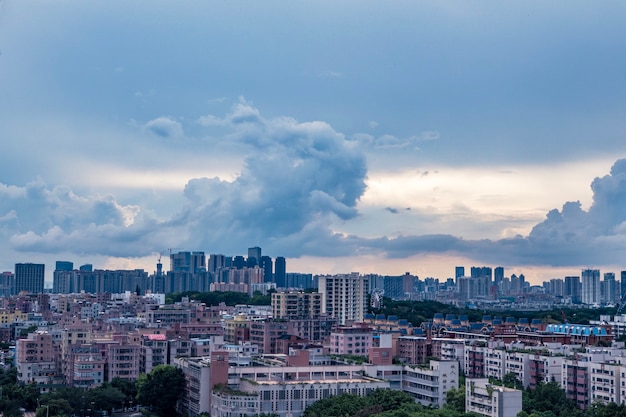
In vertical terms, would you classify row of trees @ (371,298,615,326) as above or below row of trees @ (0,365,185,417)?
above

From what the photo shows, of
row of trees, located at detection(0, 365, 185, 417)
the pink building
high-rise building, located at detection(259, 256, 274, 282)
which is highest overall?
high-rise building, located at detection(259, 256, 274, 282)

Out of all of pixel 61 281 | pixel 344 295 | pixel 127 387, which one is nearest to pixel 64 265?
pixel 61 281

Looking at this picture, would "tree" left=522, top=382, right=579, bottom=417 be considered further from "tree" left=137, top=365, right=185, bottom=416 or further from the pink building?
the pink building

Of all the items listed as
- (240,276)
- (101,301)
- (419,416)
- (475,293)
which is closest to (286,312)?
(101,301)

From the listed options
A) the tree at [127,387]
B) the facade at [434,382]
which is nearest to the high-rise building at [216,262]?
the tree at [127,387]

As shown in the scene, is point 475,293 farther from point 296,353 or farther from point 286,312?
point 296,353

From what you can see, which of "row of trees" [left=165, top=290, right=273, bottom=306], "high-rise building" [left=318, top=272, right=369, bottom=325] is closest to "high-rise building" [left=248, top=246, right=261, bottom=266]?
"row of trees" [left=165, top=290, right=273, bottom=306]
